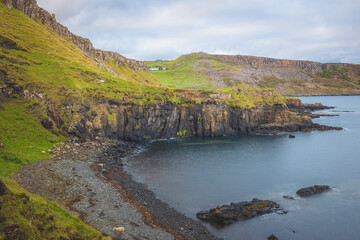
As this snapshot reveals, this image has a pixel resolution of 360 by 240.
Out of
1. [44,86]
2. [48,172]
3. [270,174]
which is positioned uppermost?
[44,86]

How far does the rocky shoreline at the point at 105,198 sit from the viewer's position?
2864 cm

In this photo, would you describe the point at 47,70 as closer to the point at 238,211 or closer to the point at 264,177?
the point at 264,177

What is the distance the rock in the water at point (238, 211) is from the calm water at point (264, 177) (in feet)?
3.33

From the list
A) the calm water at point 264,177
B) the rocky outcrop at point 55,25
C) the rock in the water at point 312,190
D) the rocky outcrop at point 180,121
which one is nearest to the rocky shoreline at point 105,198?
the calm water at point 264,177

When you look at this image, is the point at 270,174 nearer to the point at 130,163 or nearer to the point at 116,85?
the point at 130,163

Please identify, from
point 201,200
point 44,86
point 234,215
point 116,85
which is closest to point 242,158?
point 201,200

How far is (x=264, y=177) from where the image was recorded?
53.0 meters

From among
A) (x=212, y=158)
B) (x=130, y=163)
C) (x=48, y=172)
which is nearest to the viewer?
(x=48, y=172)

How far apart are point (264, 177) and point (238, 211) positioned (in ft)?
66.9

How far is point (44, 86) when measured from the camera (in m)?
68.1

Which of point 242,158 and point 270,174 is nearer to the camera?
point 270,174

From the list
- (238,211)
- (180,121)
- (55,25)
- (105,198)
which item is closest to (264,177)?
(238,211)

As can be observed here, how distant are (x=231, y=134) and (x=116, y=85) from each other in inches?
1942

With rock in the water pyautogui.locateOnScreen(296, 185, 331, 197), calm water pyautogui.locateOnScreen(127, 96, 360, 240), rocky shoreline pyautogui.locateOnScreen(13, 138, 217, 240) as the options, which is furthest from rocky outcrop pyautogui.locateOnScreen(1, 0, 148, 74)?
rock in the water pyautogui.locateOnScreen(296, 185, 331, 197)
